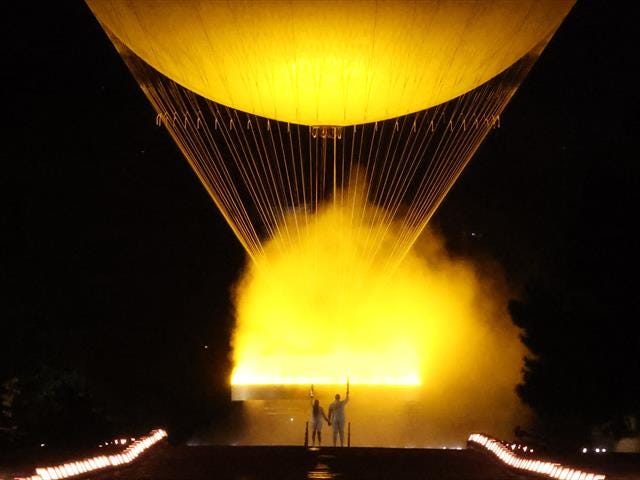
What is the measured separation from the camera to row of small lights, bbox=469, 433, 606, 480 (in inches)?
526

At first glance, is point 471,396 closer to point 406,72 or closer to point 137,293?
point 137,293

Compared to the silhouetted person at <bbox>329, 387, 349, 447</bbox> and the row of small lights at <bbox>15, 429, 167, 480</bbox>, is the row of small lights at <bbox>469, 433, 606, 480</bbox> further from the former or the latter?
the row of small lights at <bbox>15, 429, 167, 480</bbox>

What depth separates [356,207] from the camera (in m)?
36.0

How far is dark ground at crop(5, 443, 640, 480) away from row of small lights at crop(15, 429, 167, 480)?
0.13m

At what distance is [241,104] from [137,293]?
67.8 feet

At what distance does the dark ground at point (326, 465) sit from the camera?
15.2 meters

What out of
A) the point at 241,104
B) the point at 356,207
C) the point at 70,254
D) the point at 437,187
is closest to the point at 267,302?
the point at 356,207

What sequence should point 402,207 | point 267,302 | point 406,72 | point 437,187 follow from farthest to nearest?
1. point 402,207
2. point 267,302
3. point 437,187
4. point 406,72

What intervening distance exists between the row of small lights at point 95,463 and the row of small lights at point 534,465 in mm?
5713

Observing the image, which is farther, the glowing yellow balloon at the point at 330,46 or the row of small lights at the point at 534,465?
the glowing yellow balloon at the point at 330,46

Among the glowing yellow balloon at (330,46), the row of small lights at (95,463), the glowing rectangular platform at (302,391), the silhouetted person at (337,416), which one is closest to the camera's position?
the row of small lights at (95,463)

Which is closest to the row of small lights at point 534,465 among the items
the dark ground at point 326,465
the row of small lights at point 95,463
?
the dark ground at point 326,465

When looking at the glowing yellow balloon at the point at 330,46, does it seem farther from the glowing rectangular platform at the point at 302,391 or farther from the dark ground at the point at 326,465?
the glowing rectangular platform at the point at 302,391

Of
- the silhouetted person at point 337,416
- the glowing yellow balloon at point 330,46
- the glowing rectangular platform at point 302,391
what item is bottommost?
the silhouetted person at point 337,416
